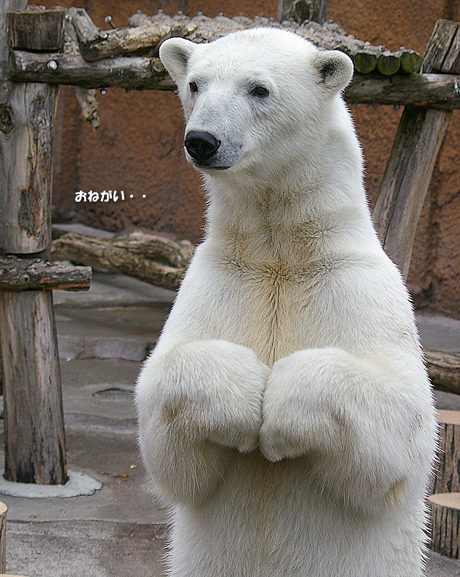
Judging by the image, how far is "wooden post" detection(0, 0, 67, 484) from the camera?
348 centimetres

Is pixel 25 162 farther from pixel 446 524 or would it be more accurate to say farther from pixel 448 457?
pixel 446 524

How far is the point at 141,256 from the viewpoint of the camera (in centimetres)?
650

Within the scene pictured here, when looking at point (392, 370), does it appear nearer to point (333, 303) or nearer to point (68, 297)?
point (333, 303)

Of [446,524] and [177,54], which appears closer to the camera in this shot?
[177,54]

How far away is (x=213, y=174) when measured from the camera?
64.6 inches

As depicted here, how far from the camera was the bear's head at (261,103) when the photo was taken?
63.3 inches

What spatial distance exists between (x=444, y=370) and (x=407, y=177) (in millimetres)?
1251

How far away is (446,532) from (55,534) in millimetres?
1883

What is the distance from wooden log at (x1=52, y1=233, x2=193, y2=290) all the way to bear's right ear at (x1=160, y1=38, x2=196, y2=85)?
4231mm

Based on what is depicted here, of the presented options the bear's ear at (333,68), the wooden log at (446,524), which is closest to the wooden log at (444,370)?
the wooden log at (446,524)

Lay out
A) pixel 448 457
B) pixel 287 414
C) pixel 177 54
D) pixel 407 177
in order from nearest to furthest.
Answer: pixel 287 414 → pixel 177 54 → pixel 448 457 → pixel 407 177

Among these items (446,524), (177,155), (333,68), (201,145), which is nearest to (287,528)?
(201,145)

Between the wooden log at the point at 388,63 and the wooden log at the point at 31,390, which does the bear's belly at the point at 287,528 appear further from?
the wooden log at the point at 388,63

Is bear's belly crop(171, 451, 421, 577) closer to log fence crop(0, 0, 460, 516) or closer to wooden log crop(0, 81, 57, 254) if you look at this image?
log fence crop(0, 0, 460, 516)
